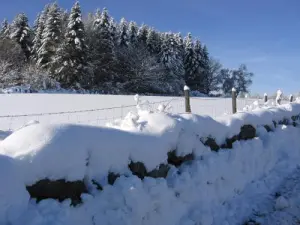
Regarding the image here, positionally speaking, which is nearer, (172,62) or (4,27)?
(4,27)

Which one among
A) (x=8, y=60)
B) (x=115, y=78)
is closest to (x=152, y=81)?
(x=115, y=78)

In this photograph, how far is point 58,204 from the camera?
8.93 ft

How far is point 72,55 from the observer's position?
3772 cm

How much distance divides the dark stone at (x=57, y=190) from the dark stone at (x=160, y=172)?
0.93 metres

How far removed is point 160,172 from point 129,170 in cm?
51

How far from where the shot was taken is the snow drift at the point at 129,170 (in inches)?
105

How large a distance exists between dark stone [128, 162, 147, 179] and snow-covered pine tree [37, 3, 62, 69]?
1437 inches

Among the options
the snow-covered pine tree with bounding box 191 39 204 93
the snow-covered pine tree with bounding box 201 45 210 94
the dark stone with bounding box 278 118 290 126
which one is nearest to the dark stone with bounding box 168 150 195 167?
the dark stone with bounding box 278 118 290 126

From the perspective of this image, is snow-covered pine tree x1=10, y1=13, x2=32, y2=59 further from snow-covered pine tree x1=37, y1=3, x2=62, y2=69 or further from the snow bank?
the snow bank

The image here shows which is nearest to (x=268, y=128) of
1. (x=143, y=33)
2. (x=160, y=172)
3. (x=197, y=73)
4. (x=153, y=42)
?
(x=160, y=172)

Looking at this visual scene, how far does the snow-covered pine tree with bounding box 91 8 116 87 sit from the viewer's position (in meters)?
42.2

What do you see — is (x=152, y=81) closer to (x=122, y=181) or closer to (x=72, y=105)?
(x=72, y=105)

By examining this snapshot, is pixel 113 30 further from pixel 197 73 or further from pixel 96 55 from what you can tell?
pixel 197 73

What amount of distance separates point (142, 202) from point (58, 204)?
868 millimetres
